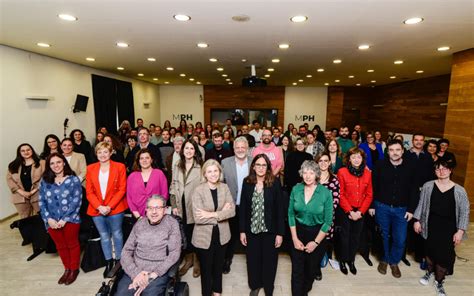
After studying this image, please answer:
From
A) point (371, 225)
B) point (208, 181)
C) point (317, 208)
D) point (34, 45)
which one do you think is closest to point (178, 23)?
point (208, 181)

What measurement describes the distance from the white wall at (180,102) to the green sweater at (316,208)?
37.2ft

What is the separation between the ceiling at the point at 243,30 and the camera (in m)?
2.88

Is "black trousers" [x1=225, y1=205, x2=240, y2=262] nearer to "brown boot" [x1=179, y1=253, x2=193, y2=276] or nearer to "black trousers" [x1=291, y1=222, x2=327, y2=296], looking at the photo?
"brown boot" [x1=179, y1=253, x2=193, y2=276]

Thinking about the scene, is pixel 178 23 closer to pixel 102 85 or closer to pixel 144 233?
pixel 144 233

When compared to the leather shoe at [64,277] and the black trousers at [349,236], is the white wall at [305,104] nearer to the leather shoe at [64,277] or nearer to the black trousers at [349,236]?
the black trousers at [349,236]

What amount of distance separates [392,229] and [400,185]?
0.63 m

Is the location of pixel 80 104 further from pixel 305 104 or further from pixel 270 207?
pixel 305 104

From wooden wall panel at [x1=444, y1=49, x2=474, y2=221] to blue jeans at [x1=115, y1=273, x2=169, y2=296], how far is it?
576cm

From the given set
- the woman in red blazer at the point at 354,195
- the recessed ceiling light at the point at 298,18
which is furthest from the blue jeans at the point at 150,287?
the recessed ceiling light at the point at 298,18

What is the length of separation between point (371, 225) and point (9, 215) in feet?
21.6

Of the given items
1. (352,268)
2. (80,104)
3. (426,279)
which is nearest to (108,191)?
(352,268)

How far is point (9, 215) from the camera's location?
5016 mm

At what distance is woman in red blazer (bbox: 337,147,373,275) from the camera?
3170mm

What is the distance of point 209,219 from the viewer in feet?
8.28
